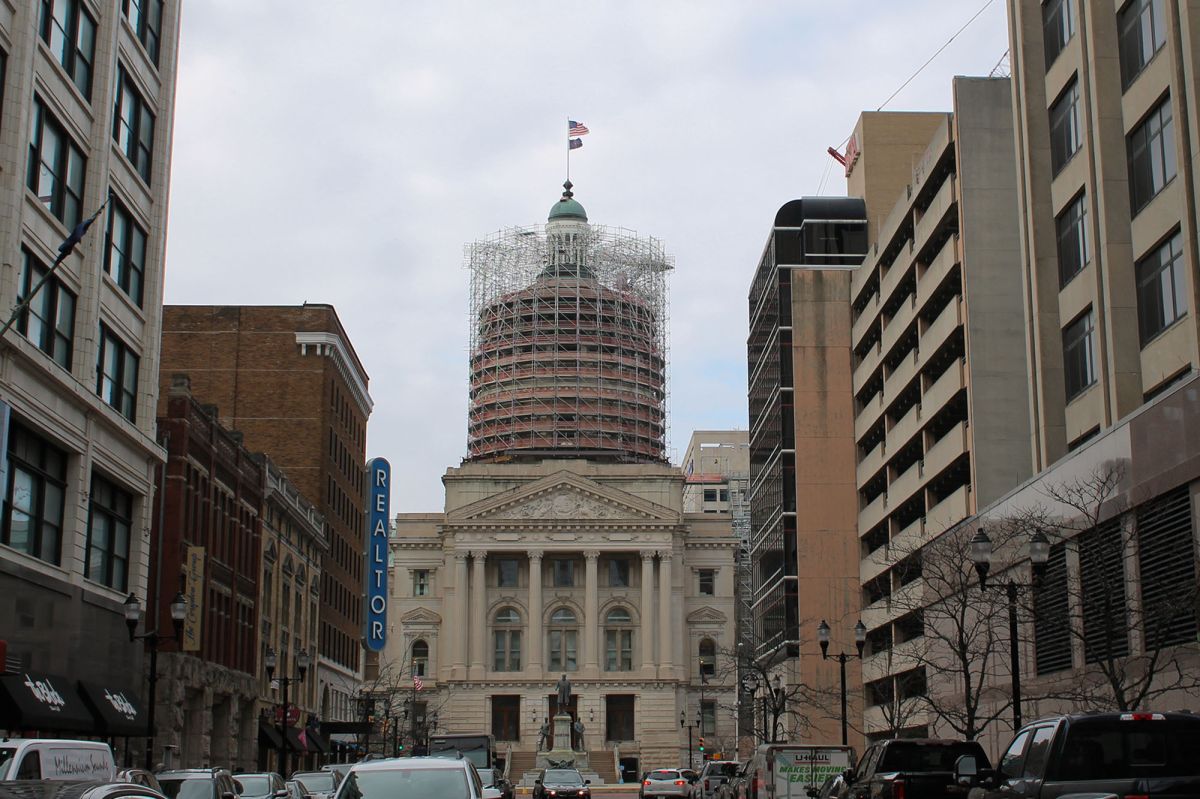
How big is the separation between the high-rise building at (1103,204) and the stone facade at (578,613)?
92.3m

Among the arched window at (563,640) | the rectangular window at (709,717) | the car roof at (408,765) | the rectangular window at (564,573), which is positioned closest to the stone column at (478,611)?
the arched window at (563,640)

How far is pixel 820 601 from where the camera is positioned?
286 ft

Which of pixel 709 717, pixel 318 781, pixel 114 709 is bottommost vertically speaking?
pixel 318 781

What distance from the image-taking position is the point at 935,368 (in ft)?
215

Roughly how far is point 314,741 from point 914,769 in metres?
53.5

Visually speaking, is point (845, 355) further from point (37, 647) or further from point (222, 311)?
point (37, 647)

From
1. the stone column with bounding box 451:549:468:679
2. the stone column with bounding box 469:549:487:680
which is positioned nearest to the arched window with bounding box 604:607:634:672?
the stone column with bounding box 469:549:487:680

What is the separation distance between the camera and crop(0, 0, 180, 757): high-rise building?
34062 millimetres

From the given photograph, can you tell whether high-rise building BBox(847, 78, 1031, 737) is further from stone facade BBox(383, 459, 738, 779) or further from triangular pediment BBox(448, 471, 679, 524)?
stone facade BBox(383, 459, 738, 779)

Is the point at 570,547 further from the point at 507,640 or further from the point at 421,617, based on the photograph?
the point at 421,617

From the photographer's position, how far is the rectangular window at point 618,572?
140 meters

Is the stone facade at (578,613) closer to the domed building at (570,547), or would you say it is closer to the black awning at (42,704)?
the domed building at (570,547)

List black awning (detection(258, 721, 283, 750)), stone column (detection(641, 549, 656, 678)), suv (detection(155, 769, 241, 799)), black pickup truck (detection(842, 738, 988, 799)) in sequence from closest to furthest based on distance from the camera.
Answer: black pickup truck (detection(842, 738, 988, 799)) < suv (detection(155, 769, 241, 799)) < black awning (detection(258, 721, 283, 750)) < stone column (detection(641, 549, 656, 678))

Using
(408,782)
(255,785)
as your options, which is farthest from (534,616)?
(408,782)
